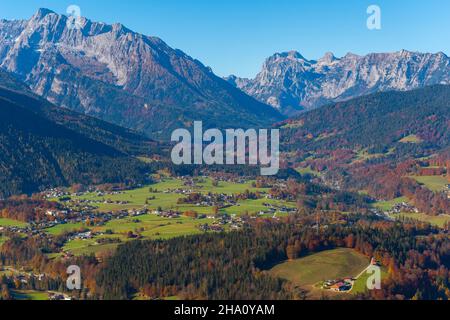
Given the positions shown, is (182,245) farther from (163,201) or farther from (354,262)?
(163,201)

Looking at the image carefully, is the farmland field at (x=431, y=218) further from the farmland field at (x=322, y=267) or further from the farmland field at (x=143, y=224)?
the farmland field at (x=322, y=267)

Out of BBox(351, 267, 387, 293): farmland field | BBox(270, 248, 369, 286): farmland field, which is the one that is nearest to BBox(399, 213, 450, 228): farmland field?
BBox(270, 248, 369, 286): farmland field

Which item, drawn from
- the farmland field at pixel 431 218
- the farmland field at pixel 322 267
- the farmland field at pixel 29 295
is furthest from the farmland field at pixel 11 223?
the farmland field at pixel 431 218

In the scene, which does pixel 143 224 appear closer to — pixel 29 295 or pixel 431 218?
pixel 29 295

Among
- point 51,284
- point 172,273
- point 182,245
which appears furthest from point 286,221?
point 51,284

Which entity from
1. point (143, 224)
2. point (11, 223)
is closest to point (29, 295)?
point (143, 224)

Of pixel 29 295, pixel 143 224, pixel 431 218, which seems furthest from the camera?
pixel 431 218

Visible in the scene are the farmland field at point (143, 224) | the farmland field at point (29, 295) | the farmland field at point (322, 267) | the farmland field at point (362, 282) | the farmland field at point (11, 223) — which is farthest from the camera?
the farmland field at point (11, 223)

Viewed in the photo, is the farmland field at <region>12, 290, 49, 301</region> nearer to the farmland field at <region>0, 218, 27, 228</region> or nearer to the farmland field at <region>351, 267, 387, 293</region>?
the farmland field at <region>351, 267, 387, 293</region>
